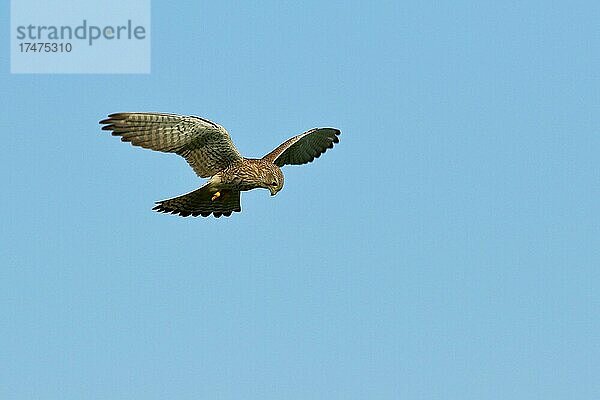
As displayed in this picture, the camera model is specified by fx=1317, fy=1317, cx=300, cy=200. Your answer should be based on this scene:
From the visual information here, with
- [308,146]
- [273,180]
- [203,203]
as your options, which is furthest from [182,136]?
[308,146]

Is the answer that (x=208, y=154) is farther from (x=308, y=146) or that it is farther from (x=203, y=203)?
(x=308, y=146)

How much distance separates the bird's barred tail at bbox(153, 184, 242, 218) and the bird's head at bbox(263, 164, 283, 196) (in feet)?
4.07

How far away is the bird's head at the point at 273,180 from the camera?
2738 cm

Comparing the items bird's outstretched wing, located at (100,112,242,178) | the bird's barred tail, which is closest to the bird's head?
bird's outstretched wing, located at (100,112,242,178)

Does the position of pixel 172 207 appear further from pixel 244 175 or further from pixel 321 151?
pixel 321 151

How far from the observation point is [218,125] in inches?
1048

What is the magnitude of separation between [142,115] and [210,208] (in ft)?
13.4

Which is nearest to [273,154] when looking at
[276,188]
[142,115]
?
[276,188]

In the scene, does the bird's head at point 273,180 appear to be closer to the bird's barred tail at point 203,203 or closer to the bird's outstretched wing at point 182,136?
the bird's outstretched wing at point 182,136

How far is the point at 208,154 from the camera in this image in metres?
27.2

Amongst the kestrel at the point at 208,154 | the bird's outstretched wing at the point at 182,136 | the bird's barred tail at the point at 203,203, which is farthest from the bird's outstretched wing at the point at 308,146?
the bird's outstretched wing at the point at 182,136

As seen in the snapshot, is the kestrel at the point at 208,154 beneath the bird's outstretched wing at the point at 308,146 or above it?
beneath

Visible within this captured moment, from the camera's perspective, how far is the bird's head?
89.8 ft

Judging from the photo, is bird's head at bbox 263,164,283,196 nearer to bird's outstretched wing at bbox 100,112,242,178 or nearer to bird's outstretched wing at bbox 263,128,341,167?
bird's outstretched wing at bbox 100,112,242,178
